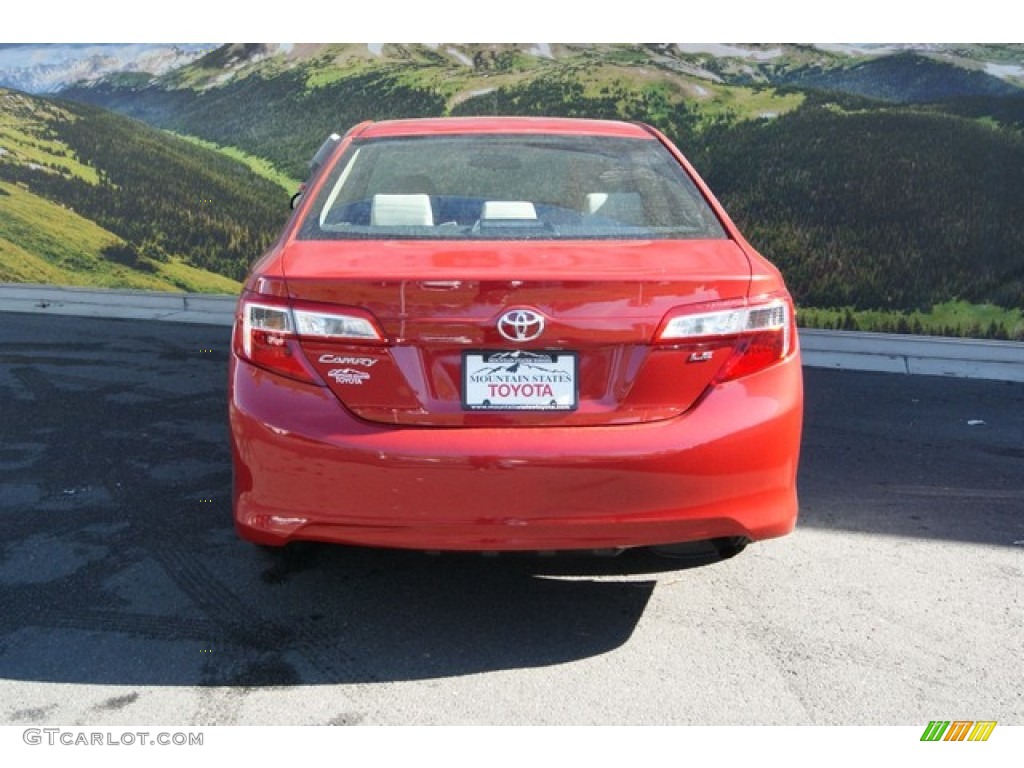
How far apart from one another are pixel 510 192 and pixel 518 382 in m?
1.39

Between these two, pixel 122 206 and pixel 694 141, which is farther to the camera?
pixel 122 206

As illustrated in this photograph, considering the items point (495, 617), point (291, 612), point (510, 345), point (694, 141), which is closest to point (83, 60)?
point (694, 141)

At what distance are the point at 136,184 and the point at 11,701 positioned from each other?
9.16 metres

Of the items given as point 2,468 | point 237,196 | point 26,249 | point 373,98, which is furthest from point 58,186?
point 2,468

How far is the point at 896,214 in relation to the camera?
364 inches

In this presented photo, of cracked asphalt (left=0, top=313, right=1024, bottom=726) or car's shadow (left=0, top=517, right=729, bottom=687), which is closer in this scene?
cracked asphalt (left=0, top=313, right=1024, bottom=726)

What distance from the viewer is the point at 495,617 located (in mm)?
3520

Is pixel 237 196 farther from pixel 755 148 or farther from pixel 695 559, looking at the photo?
pixel 695 559

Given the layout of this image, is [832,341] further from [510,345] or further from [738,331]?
[510,345]

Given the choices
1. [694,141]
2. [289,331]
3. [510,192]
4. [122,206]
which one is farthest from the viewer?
[122,206]

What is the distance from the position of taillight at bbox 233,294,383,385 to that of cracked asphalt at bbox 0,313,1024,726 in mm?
702

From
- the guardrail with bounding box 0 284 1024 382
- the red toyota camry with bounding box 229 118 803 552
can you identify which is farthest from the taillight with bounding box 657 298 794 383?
the guardrail with bounding box 0 284 1024 382

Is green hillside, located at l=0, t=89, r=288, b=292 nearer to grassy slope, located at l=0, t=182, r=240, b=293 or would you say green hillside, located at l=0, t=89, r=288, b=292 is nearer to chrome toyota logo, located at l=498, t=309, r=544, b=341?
grassy slope, located at l=0, t=182, r=240, b=293

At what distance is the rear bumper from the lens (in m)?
2.92
